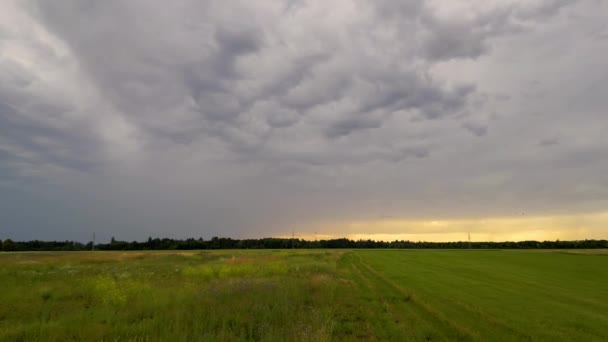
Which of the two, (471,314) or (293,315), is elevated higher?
(293,315)

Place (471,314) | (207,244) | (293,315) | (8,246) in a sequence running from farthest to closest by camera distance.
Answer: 1. (207,244)
2. (8,246)
3. (471,314)
4. (293,315)

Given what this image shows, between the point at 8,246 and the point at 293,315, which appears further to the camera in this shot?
the point at 8,246

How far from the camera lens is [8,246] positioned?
130000mm

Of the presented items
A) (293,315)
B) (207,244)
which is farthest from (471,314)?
(207,244)

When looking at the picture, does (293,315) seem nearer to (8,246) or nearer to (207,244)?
(8,246)

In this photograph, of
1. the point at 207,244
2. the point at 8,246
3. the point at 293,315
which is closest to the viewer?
the point at 293,315

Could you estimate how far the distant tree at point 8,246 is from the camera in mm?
129100

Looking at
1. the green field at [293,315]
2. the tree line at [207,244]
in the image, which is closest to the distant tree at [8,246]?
the tree line at [207,244]

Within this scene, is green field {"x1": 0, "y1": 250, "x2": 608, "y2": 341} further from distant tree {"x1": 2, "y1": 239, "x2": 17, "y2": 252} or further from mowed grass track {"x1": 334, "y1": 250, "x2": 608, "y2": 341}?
distant tree {"x1": 2, "y1": 239, "x2": 17, "y2": 252}

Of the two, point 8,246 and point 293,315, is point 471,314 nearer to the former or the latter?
point 293,315

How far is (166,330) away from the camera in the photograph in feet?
33.9

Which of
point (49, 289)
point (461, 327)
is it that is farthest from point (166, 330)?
point (49, 289)

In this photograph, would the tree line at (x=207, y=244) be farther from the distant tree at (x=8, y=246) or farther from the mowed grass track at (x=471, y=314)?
the mowed grass track at (x=471, y=314)

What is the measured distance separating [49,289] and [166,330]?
13.9 meters
